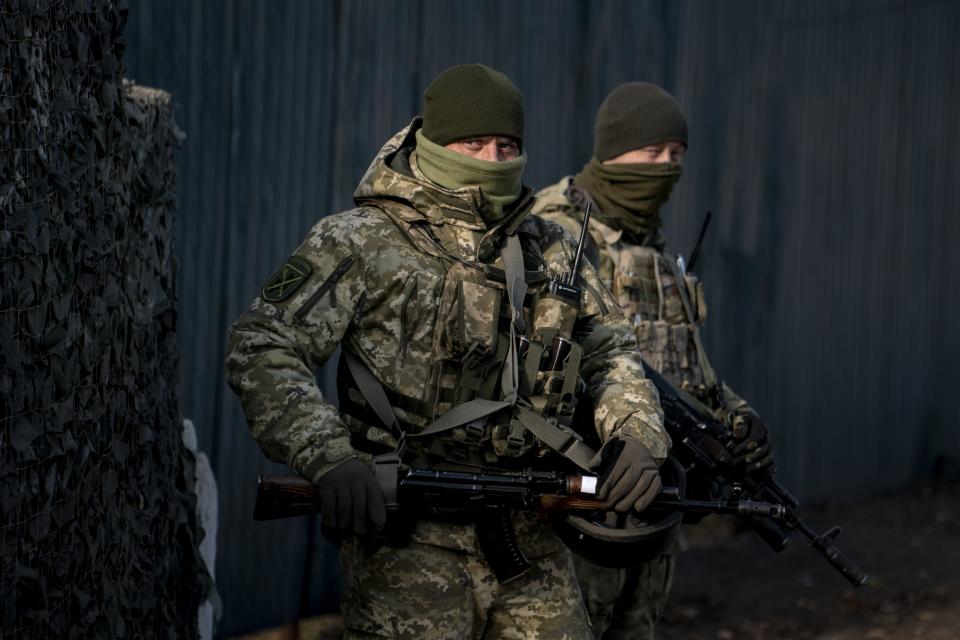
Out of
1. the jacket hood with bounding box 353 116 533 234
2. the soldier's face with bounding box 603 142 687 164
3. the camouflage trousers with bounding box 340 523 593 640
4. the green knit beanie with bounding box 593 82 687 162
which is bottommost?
the camouflage trousers with bounding box 340 523 593 640

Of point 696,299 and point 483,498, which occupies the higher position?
point 696,299

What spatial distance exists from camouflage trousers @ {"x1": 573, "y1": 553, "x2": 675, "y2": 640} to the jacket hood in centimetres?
137

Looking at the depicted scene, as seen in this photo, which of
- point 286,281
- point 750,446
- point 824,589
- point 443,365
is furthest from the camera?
point 824,589

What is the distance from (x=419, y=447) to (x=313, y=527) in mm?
2683

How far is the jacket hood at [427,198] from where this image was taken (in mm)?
3414

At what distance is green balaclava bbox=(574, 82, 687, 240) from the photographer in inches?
189

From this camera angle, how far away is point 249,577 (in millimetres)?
5617

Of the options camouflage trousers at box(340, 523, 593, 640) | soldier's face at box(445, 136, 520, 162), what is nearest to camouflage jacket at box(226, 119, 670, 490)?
soldier's face at box(445, 136, 520, 162)

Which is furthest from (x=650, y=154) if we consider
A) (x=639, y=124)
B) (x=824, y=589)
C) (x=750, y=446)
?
(x=824, y=589)

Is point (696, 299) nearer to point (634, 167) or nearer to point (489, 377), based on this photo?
point (634, 167)

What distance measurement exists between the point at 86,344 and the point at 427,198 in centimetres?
88

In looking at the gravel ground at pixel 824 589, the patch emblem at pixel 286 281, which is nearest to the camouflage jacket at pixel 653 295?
the patch emblem at pixel 286 281

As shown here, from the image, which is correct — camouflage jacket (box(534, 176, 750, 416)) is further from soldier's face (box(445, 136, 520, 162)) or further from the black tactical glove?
the black tactical glove

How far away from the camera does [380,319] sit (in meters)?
3.32
